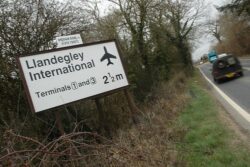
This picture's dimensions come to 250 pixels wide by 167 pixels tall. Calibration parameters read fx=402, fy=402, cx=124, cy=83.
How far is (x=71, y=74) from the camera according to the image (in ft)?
27.6

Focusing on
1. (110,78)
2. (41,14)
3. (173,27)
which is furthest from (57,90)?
(173,27)

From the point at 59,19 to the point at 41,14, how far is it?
1.95ft

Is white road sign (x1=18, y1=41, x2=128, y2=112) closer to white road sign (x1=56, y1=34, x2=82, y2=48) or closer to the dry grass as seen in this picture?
white road sign (x1=56, y1=34, x2=82, y2=48)

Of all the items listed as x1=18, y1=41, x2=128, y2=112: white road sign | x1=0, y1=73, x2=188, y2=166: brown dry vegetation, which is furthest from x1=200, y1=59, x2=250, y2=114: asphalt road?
x1=18, y1=41, x2=128, y2=112: white road sign

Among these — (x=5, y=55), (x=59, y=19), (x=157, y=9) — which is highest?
(x=157, y=9)

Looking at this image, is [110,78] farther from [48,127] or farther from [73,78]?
[48,127]

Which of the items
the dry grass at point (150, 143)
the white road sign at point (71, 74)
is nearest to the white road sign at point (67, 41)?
the white road sign at point (71, 74)

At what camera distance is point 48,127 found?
388 inches

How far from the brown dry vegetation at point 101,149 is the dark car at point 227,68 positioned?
17.0 m

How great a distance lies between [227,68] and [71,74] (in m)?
20.1

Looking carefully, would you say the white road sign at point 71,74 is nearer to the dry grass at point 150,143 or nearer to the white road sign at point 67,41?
the white road sign at point 67,41

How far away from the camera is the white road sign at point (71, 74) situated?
25.7ft

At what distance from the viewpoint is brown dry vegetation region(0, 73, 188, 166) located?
3848mm

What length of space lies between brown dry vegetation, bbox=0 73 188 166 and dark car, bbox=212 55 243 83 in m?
17.0
